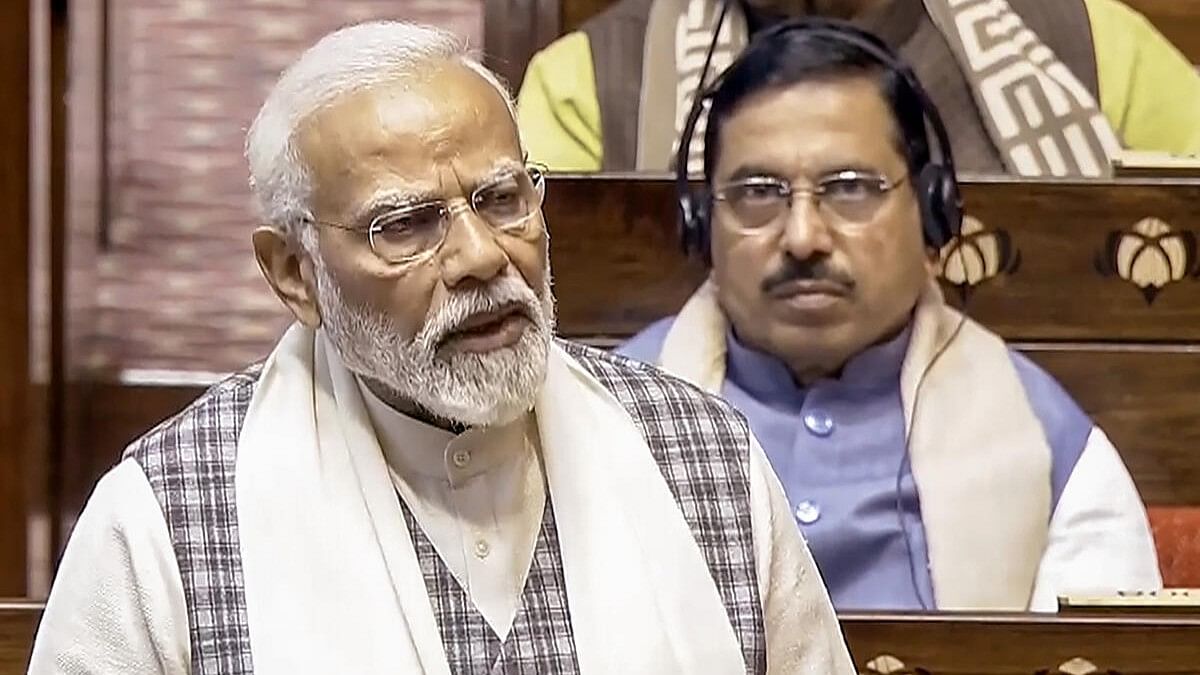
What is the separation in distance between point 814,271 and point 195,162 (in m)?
1.27

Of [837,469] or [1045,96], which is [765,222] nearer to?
[837,469]

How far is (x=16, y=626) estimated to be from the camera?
1745 mm

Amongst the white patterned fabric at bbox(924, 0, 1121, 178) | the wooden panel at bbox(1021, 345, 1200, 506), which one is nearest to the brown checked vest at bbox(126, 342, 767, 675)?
the wooden panel at bbox(1021, 345, 1200, 506)

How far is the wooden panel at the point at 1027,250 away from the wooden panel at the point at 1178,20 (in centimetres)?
46

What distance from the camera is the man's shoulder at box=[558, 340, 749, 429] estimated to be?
144 cm

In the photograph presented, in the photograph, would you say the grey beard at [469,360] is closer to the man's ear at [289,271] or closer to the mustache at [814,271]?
the man's ear at [289,271]

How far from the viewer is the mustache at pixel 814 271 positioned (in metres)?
1.93

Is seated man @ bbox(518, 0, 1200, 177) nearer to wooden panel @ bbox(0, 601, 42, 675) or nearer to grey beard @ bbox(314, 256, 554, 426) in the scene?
wooden panel @ bbox(0, 601, 42, 675)

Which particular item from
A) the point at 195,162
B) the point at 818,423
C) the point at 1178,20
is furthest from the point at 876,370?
the point at 195,162

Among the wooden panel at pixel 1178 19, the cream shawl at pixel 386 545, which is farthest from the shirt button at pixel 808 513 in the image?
the wooden panel at pixel 1178 19

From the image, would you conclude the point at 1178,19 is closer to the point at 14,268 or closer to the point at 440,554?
the point at 14,268

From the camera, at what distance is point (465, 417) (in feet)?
4.26

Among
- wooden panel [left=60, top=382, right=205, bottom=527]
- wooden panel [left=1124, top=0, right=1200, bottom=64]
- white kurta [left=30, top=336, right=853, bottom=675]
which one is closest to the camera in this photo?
white kurta [left=30, top=336, right=853, bottom=675]

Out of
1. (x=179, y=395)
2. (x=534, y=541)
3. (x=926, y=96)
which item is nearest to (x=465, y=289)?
(x=534, y=541)
